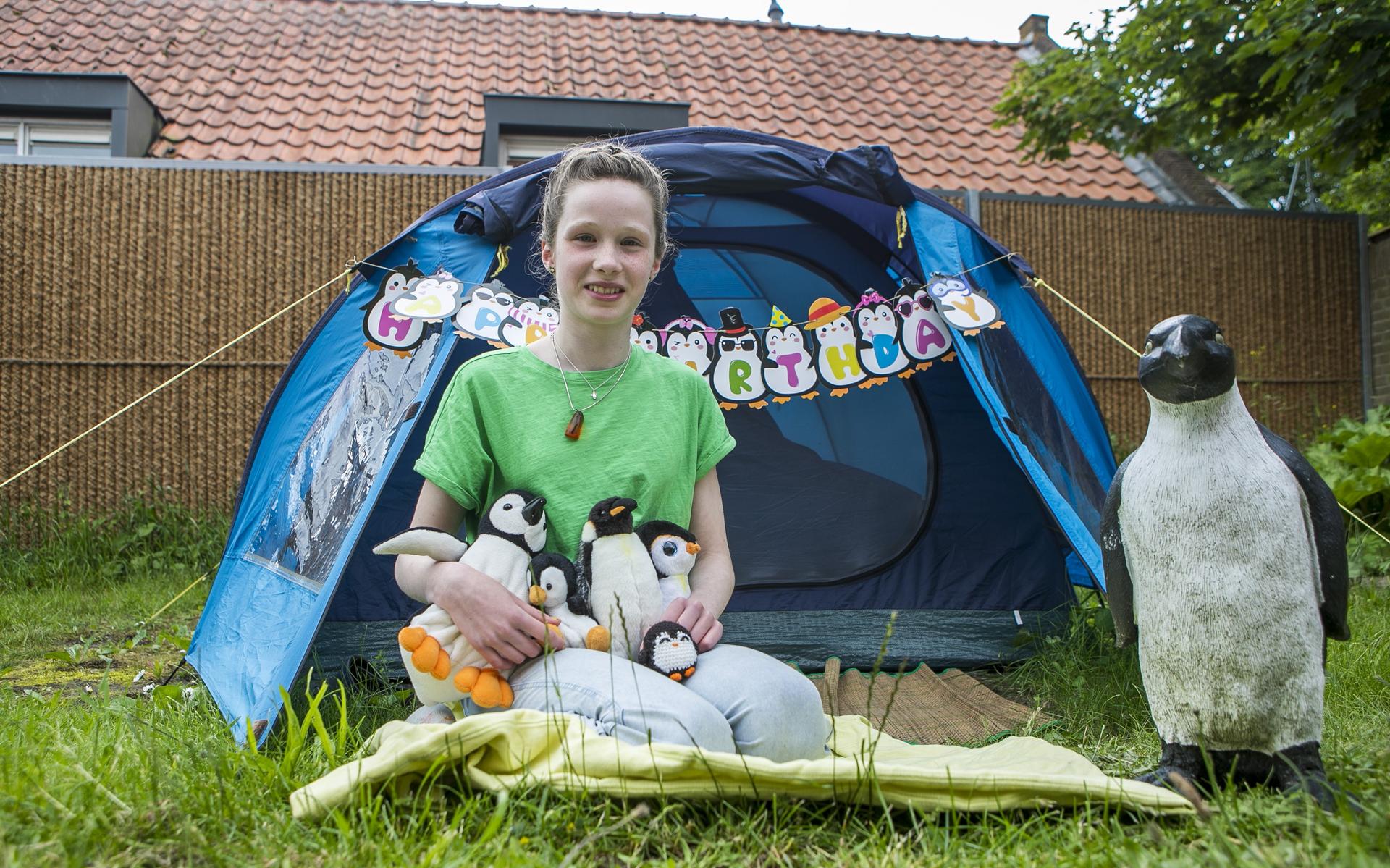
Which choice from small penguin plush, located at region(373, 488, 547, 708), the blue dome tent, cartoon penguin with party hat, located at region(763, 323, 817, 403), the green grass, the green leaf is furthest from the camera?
the green leaf

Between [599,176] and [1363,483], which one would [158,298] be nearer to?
[599,176]

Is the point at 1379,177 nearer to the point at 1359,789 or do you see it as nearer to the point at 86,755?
the point at 1359,789

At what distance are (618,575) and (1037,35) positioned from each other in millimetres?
8393

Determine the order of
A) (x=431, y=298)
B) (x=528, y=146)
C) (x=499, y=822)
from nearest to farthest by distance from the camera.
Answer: (x=499, y=822)
(x=431, y=298)
(x=528, y=146)

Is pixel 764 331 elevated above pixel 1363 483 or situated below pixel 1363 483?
above

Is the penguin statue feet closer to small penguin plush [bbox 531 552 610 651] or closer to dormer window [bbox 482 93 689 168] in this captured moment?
small penguin plush [bbox 531 552 610 651]

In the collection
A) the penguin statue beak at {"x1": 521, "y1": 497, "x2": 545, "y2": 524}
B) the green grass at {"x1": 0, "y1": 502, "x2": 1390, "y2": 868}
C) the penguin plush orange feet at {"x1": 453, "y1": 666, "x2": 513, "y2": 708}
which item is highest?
the penguin statue beak at {"x1": 521, "y1": 497, "x2": 545, "y2": 524}

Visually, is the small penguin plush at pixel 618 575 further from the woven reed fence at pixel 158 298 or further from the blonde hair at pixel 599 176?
the woven reed fence at pixel 158 298

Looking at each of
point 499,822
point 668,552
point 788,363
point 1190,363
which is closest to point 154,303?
point 788,363

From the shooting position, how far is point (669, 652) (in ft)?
4.89

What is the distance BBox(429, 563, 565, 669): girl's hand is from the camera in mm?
1422

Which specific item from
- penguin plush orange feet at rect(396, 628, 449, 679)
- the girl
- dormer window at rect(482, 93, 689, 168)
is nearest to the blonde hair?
the girl

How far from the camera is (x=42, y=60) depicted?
605 cm

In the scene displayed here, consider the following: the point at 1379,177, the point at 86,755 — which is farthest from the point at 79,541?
the point at 1379,177
